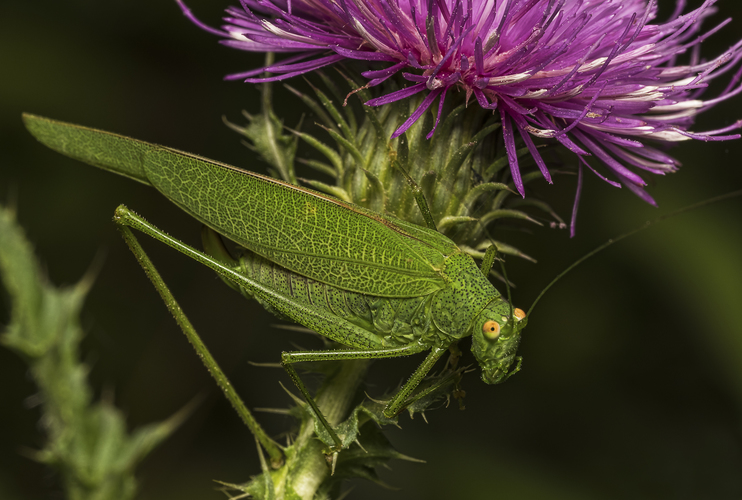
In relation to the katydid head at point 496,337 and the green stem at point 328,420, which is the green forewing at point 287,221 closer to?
the katydid head at point 496,337

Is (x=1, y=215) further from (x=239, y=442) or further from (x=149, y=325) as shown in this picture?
(x=239, y=442)

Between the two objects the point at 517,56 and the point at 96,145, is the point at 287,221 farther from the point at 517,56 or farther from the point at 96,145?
the point at 517,56

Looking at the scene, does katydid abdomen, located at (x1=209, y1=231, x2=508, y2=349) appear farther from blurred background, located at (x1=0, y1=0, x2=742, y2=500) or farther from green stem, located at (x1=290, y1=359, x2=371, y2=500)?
blurred background, located at (x1=0, y1=0, x2=742, y2=500)

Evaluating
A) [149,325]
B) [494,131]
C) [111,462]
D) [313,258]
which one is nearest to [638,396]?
[494,131]

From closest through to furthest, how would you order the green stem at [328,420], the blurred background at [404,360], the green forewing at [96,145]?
1. the green forewing at [96,145]
2. the green stem at [328,420]
3. the blurred background at [404,360]

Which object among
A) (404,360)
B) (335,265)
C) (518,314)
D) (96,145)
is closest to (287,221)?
(335,265)

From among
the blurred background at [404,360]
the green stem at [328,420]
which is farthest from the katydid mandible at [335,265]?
the blurred background at [404,360]

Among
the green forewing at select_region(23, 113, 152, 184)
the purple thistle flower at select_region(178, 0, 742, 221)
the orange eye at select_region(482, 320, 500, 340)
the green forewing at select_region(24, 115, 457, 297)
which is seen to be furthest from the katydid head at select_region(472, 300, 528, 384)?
the green forewing at select_region(23, 113, 152, 184)
